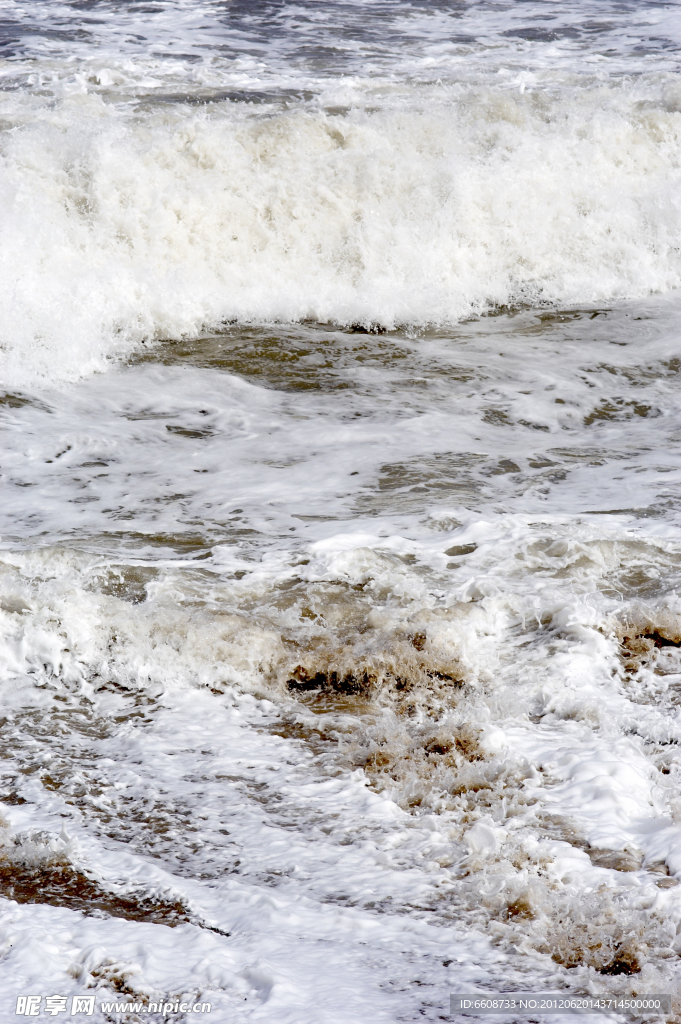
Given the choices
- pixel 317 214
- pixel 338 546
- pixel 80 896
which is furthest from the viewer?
pixel 317 214

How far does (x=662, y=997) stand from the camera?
213 cm

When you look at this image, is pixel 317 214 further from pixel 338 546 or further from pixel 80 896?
pixel 80 896

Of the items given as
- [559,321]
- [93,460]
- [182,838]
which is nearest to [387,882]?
[182,838]

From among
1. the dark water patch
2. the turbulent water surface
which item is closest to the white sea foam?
the turbulent water surface

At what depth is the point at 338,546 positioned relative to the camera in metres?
4.80

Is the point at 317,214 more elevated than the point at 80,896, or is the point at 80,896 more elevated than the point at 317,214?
the point at 317,214

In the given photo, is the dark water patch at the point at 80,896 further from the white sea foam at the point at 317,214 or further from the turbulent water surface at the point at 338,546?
the white sea foam at the point at 317,214

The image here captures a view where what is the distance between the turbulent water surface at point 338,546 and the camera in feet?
8.07

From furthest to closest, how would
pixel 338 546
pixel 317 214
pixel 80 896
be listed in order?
pixel 317 214
pixel 338 546
pixel 80 896

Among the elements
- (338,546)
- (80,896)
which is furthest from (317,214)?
(80,896)

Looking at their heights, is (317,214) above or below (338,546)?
above

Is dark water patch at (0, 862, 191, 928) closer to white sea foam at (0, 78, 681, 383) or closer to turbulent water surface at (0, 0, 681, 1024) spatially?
turbulent water surface at (0, 0, 681, 1024)

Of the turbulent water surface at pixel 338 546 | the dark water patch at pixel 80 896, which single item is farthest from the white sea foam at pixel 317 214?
the dark water patch at pixel 80 896

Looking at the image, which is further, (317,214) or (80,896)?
(317,214)
